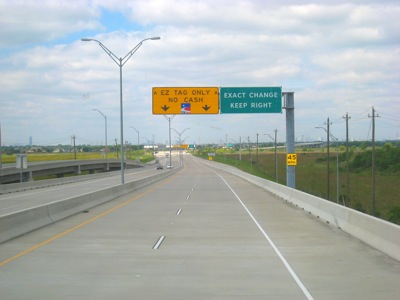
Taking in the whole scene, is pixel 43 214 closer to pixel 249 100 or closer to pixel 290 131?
pixel 290 131

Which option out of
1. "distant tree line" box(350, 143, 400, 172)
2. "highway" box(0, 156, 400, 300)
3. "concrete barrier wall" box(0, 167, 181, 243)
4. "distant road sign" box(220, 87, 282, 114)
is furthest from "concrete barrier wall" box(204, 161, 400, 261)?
"distant tree line" box(350, 143, 400, 172)

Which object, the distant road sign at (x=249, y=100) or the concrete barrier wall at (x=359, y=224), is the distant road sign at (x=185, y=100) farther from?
the concrete barrier wall at (x=359, y=224)

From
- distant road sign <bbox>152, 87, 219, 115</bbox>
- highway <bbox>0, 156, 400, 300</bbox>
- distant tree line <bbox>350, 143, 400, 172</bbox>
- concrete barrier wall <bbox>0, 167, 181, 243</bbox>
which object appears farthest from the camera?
distant tree line <bbox>350, 143, 400, 172</bbox>

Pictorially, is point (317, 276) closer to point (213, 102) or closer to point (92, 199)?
point (92, 199)

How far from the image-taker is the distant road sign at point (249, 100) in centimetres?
3372

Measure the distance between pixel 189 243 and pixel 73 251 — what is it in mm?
3050

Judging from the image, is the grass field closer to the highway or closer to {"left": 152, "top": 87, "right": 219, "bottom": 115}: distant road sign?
{"left": 152, "top": 87, "right": 219, "bottom": 115}: distant road sign

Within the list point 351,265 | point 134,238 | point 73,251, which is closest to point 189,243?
point 134,238

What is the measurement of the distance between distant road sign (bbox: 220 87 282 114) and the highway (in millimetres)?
17175

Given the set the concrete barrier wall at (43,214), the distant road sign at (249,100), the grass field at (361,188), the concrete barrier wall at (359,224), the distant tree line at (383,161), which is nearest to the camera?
the concrete barrier wall at (359,224)

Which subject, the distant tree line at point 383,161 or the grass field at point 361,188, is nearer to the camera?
the grass field at point 361,188

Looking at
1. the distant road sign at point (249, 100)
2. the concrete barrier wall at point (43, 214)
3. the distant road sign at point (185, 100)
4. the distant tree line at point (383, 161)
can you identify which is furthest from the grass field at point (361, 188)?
the concrete barrier wall at point (43, 214)

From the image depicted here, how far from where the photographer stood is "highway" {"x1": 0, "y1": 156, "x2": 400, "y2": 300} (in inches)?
305

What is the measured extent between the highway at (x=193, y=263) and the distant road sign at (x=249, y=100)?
1717 cm
